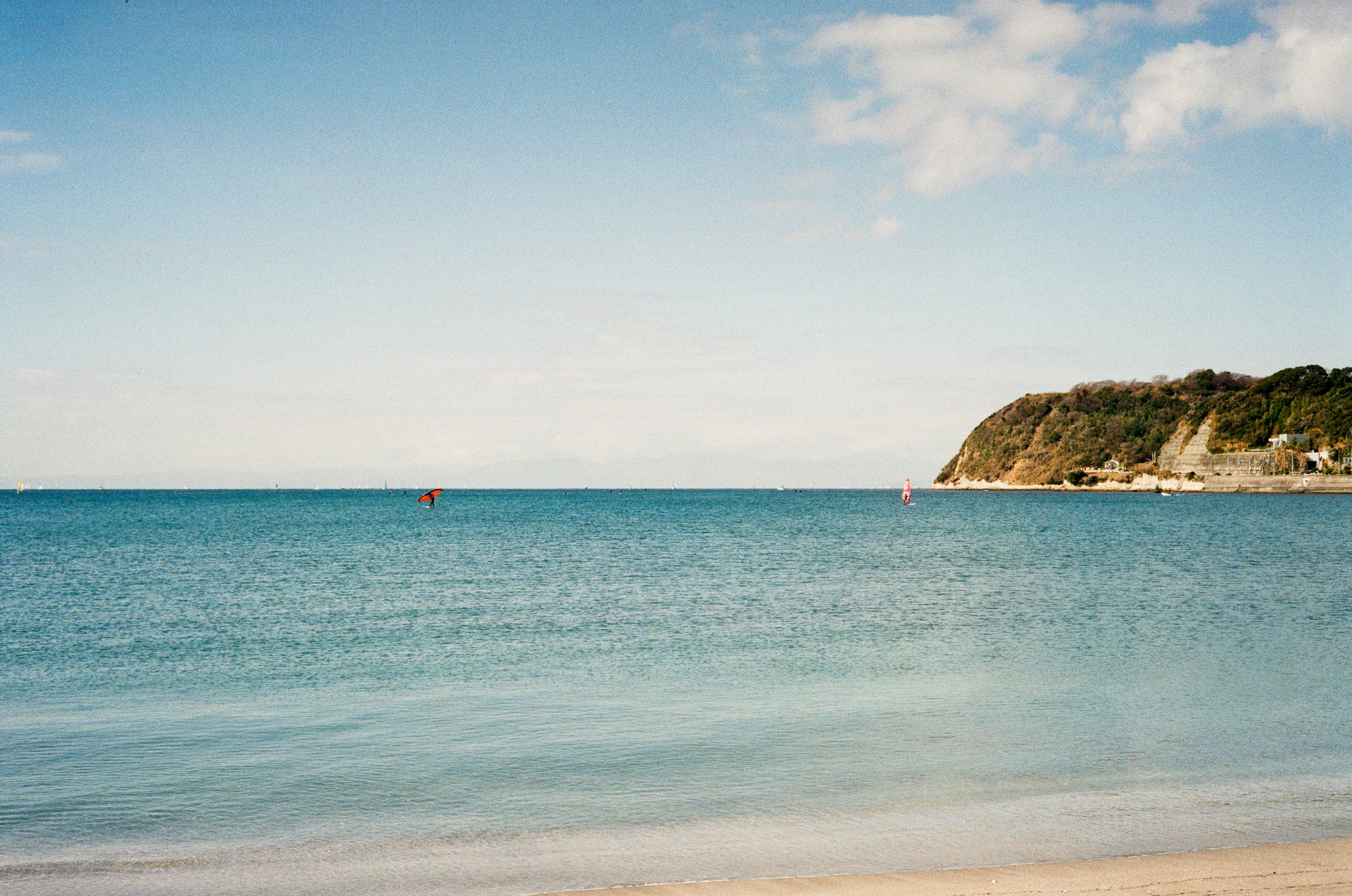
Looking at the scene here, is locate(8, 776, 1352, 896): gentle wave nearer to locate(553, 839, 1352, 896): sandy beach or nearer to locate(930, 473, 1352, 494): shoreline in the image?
locate(553, 839, 1352, 896): sandy beach

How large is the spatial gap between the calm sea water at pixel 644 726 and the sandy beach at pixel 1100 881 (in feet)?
1.40

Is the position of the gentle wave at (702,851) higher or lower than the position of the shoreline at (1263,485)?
lower

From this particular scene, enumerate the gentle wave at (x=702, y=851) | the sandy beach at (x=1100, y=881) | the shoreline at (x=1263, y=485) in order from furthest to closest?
the shoreline at (x=1263, y=485) → the gentle wave at (x=702, y=851) → the sandy beach at (x=1100, y=881)

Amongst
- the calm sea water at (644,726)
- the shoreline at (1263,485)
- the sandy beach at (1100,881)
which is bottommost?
the calm sea water at (644,726)

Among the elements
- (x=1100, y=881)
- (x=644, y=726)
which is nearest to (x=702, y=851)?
(x=1100, y=881)

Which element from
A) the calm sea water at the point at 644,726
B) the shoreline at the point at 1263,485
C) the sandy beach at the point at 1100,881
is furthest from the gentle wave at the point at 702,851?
the shoreline at the point at 1263,485

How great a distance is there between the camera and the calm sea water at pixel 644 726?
29.9ft

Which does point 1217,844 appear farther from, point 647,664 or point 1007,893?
point 647,664

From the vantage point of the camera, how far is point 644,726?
46.3ft

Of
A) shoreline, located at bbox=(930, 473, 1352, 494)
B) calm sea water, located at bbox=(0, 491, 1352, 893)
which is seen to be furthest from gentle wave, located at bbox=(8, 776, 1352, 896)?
shoreline, located at bbox=(930, 473, 1352, 494)

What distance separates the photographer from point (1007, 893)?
7.63 metres

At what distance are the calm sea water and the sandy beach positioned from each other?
1.40 feet

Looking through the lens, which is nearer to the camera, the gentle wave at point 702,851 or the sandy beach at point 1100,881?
the sandy beach at point 1100,881

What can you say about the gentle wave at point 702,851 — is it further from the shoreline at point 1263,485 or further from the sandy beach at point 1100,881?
the shoreline at point 1263,485
